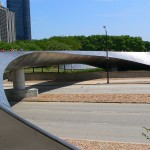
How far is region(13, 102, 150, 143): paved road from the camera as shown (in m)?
16.4

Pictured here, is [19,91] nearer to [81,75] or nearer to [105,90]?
[105,90]

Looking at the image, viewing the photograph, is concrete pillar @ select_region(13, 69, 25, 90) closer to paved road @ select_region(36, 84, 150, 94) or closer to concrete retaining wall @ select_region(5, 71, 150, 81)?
paved road @ select_region(36, 84, 150, 94)

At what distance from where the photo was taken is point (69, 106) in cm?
2683

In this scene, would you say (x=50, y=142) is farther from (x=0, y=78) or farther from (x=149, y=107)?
(x=149, y=107)

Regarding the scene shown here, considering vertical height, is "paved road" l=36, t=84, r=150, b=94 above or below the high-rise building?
below

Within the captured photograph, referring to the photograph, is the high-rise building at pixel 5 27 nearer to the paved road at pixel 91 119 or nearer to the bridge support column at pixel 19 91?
the bridge support column at pixel 19 91

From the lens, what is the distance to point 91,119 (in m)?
20.8

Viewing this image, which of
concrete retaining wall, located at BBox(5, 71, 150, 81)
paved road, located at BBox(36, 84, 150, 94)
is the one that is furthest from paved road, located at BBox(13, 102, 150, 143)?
concrete retaining wall, located at BBox(5, 71, 150, 81)

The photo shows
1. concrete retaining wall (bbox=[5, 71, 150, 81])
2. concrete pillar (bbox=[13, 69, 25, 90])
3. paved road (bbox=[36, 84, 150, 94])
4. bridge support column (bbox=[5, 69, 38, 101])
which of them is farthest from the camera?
concrete retaining wall (bbox=[5, 71, 150, 81])

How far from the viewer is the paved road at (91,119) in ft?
53.9

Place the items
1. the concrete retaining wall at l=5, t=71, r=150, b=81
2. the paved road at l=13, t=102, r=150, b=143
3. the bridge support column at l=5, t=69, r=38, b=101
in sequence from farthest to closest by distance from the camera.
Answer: the concrete retaining wall at l=5, t=71, r=150, b=81
the bridge support column at l=5, t=69, r=38, b=101
the paved road at l=13, t=102, r=150, b=143

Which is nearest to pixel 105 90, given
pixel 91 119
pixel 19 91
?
pixel 19 91

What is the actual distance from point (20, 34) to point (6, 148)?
18530 centimetres

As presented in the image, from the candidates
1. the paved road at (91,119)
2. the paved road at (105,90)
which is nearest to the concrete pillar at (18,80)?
the paved road at (105,90)
